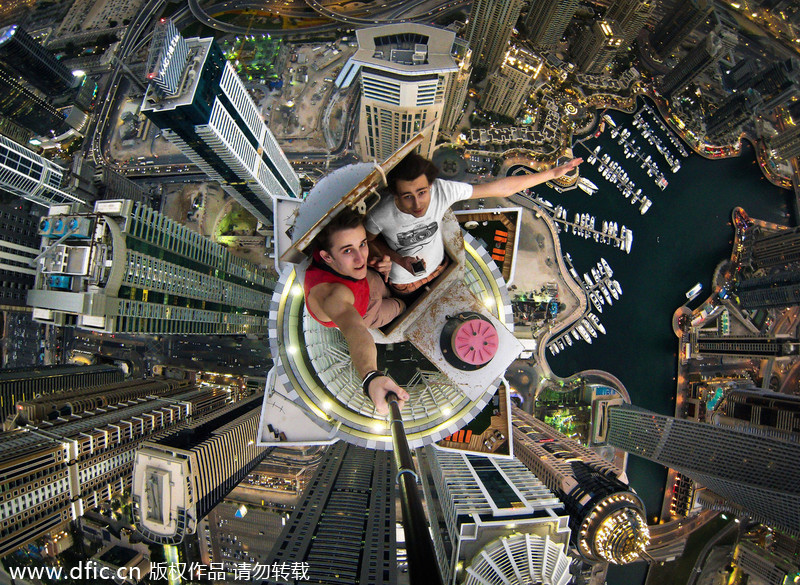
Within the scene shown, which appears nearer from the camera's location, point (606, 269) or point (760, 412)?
point (760, 412)

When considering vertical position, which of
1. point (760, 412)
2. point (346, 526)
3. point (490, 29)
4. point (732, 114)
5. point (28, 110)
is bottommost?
point (346, 526)

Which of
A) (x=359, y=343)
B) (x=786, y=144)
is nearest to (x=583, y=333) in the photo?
(x=786, y=144)

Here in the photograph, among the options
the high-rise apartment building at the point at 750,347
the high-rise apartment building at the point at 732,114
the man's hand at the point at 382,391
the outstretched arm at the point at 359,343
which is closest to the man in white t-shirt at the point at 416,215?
the outstretched arm at the point at 359,343

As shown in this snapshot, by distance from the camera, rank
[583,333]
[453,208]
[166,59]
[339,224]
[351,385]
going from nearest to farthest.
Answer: [339,224] < [351,385] < [453,208] < [166,59] < [583,333]

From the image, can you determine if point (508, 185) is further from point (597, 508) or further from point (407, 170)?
point (597, 508)

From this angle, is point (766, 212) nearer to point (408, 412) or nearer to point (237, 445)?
point (408, 412)

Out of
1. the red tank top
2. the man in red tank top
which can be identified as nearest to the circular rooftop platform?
the red tank top
